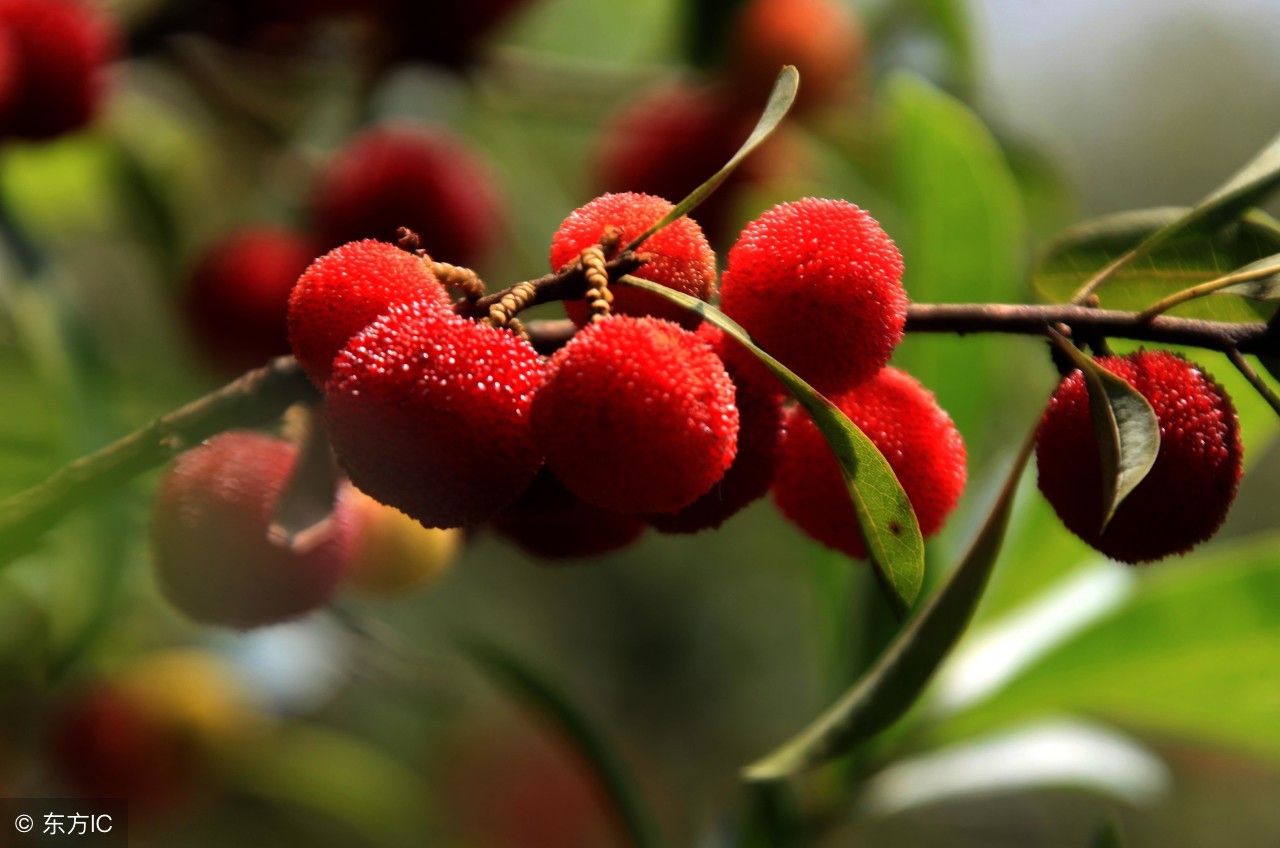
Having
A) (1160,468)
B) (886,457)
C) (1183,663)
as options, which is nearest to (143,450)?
(886,457)

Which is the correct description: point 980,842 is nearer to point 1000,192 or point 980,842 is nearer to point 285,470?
point 1000,192

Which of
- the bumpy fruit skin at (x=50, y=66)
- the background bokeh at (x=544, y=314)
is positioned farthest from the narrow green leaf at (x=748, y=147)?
the bumpy fruit skin at (x=50, y=66)

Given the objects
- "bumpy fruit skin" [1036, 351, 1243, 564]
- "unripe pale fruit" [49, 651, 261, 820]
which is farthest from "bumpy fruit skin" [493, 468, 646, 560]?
"unripe pale fruit" [49, 651, 261, 820]

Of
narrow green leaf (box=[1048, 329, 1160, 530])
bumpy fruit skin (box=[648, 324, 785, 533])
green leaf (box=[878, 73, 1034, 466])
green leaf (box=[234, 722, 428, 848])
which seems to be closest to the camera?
narrow green leaf (box=[1048, 329, 1160, 530])

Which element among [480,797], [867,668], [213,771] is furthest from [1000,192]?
[480,797]

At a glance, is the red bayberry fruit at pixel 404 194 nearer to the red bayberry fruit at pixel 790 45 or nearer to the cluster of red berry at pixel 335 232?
the cluster of red berry at pixel 335 232

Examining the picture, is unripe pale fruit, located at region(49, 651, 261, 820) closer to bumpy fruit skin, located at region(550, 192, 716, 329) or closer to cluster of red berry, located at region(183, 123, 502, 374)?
cluster of red berry, located at region(183, 123, 502, 374)
